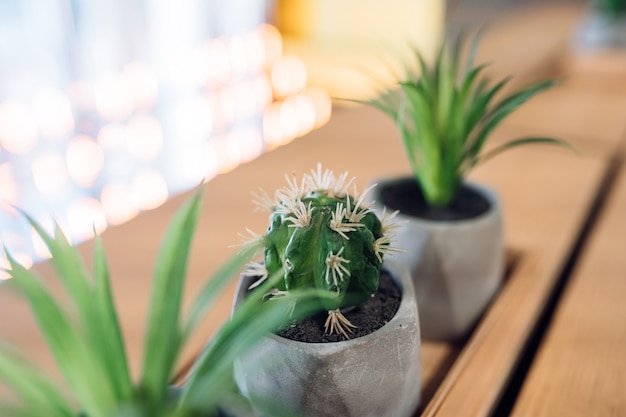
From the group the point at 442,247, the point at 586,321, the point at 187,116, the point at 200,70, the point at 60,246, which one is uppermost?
the point at 60,246

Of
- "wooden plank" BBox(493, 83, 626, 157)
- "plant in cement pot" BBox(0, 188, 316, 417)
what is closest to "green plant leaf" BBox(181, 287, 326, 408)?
"plant in cement pot" BBox(0, 188, 316, 417)

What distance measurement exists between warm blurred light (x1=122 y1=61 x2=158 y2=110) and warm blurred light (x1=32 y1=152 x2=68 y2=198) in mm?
458

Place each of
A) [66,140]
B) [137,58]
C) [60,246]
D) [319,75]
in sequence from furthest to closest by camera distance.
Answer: [319,75]
[137,58]
[66,140]
[60,246]

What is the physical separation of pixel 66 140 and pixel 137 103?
433 millimetres

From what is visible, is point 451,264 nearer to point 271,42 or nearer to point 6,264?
point 6,264

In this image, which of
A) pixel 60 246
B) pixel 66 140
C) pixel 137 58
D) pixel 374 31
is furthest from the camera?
pixel 374 31

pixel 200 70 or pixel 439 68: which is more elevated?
pixel 439 68

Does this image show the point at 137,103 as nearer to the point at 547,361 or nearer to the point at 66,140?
the point at 66,140

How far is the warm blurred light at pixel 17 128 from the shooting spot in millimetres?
1916

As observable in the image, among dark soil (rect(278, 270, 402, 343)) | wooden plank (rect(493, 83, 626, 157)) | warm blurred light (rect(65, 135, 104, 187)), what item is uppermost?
dark soil (rect(278, 270, 402, 343))

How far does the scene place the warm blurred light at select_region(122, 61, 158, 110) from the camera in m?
2.45

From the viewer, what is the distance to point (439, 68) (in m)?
0.64

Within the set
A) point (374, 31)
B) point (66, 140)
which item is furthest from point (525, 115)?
point (374, 31)

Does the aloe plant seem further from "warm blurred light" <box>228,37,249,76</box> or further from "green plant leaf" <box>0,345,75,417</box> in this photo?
"warm blurred light" <box>228,37,249,76</box>
